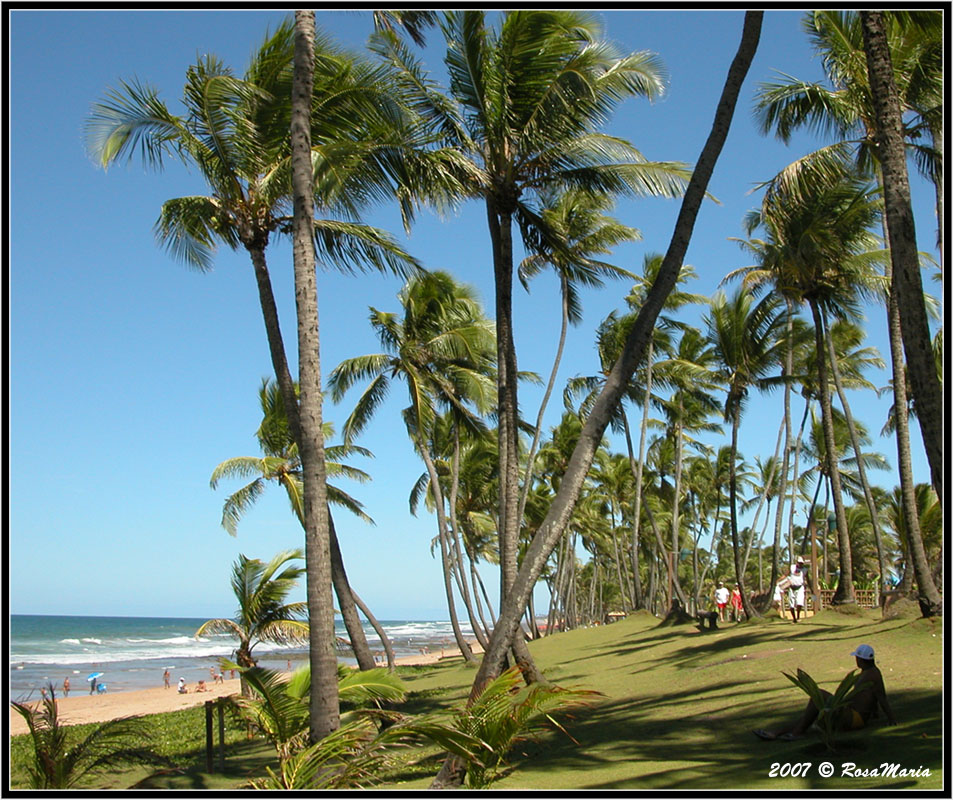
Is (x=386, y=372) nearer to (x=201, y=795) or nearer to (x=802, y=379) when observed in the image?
(x=802, y=379)

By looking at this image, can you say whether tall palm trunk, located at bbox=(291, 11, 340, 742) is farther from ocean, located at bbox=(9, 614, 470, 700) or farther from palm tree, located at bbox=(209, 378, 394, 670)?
ocean, located at bbox=(9, 614, 470, 700)

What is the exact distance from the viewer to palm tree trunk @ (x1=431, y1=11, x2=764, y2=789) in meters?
7.86

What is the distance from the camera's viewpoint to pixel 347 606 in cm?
1246

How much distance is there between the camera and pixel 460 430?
89.4ft

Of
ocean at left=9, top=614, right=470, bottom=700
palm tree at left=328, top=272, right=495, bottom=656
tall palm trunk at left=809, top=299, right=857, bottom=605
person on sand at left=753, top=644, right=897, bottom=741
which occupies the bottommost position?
ocean at left=9, top=614, right=470, bottom=700

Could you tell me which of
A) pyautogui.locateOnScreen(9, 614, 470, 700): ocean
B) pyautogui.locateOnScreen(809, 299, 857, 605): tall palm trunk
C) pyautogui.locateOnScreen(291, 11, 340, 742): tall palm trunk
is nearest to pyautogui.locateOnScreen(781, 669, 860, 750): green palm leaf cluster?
pyautogui.locateOnScreen(291, 11, 340, 742): tall palm trunk

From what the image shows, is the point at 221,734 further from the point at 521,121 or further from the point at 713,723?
the point at 521,121

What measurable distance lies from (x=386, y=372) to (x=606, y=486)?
2026cm

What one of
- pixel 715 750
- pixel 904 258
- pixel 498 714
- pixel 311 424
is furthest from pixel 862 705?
pixel 311 424

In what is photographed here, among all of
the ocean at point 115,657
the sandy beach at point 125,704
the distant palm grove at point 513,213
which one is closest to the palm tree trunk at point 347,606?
the distant palm grove at point 513,213

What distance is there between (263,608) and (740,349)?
15.7 m

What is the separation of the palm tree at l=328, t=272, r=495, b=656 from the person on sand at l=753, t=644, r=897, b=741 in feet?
55.2

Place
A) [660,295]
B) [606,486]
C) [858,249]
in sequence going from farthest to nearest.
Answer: [606,486]
[858,249]
[660,295]

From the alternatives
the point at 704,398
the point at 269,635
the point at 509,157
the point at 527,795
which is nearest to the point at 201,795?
the point at 527,795
